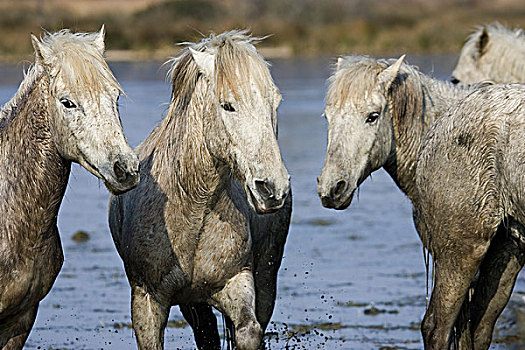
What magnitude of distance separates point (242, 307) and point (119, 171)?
1.24 m

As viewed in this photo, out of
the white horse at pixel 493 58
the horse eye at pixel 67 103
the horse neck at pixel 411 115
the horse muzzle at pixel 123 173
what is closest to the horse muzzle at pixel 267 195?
the horse muzzle at pixel 123 173

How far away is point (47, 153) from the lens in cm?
485

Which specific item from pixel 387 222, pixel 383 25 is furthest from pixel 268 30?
pixel 387 222

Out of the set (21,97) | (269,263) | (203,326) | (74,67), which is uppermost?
(74,67)

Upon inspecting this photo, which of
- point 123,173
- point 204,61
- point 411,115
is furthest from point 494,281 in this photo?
point 123,173

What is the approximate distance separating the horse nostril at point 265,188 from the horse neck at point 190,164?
662 mm

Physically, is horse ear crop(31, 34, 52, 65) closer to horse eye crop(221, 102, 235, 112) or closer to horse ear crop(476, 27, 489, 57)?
horse eye crop(221, 102, 235, 112)

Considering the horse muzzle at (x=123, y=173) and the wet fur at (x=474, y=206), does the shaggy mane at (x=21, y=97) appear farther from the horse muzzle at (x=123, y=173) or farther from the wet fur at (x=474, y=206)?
the wet fur at (x=474, y=206)

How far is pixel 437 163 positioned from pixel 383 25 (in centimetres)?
3631

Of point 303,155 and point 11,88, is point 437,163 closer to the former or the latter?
point 303,155

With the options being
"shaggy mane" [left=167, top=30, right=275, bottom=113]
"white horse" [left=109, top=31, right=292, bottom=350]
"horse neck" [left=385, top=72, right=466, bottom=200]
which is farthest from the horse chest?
"horse neck" [left=385, top=72, right=466, bottom=200]

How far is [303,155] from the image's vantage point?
51.5 ft

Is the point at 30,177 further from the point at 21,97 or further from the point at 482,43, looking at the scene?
the point at 482,43

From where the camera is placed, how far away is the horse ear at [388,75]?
604 cm
